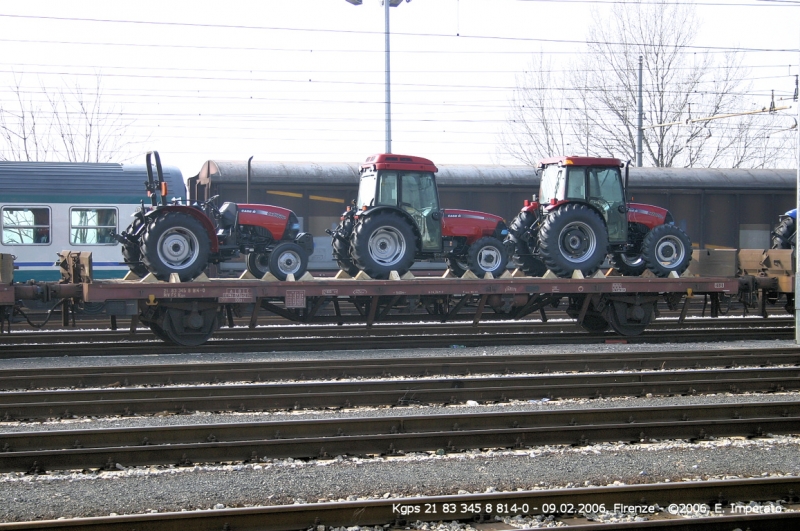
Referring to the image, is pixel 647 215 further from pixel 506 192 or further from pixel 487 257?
pixel 506 192

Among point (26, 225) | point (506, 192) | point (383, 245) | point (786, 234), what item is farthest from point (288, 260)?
point (786, 234)

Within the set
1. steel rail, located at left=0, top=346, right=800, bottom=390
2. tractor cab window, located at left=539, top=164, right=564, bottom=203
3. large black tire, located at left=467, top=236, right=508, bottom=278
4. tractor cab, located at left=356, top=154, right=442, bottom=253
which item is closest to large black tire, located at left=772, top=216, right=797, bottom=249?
steel rail, located at left=0, top=346, right=800, bottom=390

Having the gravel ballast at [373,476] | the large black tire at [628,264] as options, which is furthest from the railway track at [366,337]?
the gravel ballast at [373,476]

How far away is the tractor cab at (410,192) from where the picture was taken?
13.5m

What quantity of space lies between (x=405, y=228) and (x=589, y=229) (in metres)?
3.23

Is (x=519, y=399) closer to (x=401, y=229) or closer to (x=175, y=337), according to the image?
(x=401, y=229)

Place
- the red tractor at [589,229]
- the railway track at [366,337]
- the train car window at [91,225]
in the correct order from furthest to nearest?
the train car window at [91,225]
the red tractor at [589,229]
the railway track at [366,337]

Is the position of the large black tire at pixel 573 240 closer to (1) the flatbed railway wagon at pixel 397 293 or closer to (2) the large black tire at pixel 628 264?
(1) the flatbed railway wagon at pixel 397 293

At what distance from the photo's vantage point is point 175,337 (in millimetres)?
12555

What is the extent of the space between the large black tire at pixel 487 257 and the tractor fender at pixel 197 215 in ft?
14.7

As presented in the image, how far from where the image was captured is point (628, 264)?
15.1 metres

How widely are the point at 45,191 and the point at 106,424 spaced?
37.0 feet

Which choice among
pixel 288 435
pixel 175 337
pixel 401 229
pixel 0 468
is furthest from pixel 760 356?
pixel 0 468

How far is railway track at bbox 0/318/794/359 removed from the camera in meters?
12.7
